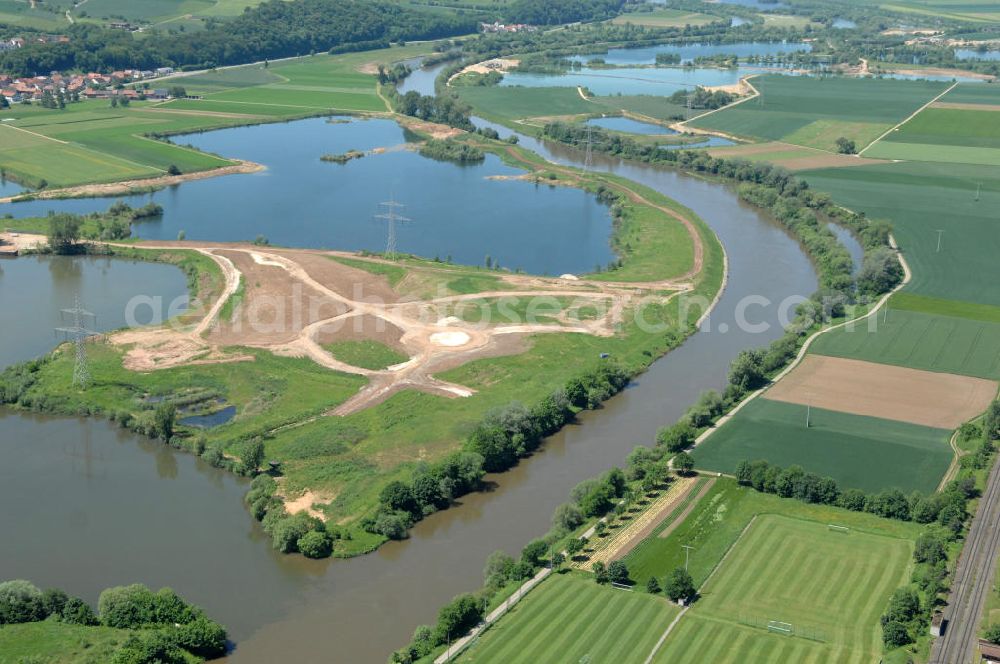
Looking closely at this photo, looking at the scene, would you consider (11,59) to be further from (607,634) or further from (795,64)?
(607,634)

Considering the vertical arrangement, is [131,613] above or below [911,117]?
below

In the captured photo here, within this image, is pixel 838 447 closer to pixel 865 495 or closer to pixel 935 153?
pixel 865 495

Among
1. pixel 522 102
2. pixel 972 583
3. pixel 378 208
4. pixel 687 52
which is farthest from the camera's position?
pixel 687 52

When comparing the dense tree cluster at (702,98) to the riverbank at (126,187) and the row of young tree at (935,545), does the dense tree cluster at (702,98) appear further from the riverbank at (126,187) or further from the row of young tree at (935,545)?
the row of young tree at (935,545)

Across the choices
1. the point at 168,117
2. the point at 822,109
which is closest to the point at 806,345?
the point at 822,109

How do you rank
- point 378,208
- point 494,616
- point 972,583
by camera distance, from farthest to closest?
point 378,208
point 972,583
point 494,616

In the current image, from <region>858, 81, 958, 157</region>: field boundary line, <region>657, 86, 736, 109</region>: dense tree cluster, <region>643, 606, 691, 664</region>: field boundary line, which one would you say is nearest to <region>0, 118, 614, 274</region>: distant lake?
<region>858, 81, 958, 157</region>: field boundary line
